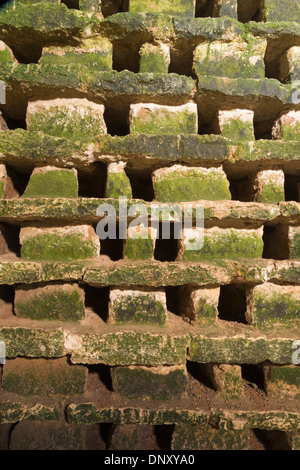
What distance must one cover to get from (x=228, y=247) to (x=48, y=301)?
4.11 ft

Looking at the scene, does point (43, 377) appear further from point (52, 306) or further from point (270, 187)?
point (270, 187)

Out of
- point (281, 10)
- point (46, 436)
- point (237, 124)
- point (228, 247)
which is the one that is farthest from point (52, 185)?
point (281, 10)

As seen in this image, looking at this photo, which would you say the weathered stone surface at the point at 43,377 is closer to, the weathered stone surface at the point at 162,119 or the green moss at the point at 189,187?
the green moss at the point at 189,187

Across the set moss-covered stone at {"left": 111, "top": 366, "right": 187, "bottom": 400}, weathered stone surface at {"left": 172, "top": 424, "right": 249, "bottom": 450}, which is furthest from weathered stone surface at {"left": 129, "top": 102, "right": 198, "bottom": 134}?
weathered stone surface at {"left": 172, "top": 424, "right": 249, "bottom": 450}

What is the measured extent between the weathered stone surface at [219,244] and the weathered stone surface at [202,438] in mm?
1106

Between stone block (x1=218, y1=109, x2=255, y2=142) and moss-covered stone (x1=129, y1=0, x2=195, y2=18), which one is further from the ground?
moss-covered stone (x1=129, y1=0, x2=195, y2=18)

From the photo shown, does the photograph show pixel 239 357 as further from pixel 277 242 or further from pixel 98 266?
pixel 98 266

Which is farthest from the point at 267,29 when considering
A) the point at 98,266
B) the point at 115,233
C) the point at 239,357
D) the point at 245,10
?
the point at 239,357

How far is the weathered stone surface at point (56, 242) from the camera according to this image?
1.70m

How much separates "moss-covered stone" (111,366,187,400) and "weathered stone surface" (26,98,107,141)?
63.1 inches

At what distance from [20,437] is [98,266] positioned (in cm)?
122

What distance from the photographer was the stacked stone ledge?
1.63 metres

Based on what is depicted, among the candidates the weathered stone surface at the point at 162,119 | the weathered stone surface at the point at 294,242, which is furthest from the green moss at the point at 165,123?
the weathered stone surface at the point at 294,242

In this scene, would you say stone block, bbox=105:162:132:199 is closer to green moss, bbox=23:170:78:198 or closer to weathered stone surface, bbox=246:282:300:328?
green moss, bbox=23:170:78:198
